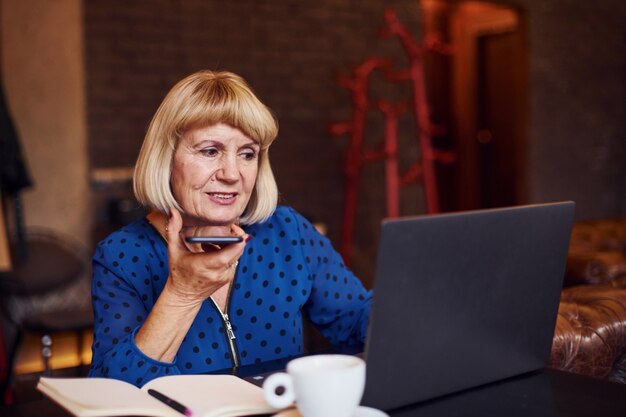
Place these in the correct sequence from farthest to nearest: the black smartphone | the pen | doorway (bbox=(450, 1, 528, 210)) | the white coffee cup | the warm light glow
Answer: doorway (bbox=(450, 1, 528, 210)), the warm light glow, the black smartphone, the pen, the white coffee cup

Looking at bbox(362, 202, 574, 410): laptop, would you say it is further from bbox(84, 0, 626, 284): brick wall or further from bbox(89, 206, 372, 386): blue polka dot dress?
bbox(84, 0, 626, 284): brick wall

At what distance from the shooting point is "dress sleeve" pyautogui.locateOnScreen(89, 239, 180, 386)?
3.86 ft

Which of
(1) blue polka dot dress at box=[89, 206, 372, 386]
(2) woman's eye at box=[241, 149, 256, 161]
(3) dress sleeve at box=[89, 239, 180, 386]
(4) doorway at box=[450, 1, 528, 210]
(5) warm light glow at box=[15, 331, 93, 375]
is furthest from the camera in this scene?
(4) doorway at box=[450, 1, 528, 210]

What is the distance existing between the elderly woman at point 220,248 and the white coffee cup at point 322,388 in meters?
0.49

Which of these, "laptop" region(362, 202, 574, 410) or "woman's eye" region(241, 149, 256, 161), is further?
"woman's eye" region(241, 149, 256, 161)

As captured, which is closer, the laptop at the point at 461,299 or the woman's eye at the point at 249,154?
the laptop at the point at 461,299

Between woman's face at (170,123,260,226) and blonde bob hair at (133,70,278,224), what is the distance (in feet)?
0.05


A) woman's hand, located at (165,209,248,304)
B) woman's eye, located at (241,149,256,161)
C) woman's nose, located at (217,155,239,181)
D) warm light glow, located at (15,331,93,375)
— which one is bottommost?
warm light glow, located at (15,331,93,375)

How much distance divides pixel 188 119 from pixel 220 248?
0.82 feet

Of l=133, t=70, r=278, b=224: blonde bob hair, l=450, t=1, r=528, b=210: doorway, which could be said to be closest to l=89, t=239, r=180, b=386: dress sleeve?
l=133, t=70, r=278, b=224: blonde bob hair

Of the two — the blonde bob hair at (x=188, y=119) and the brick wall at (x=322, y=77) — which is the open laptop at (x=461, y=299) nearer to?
the blonde bob hair at (x=188, y=119)

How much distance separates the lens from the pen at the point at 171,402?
3.05 feet

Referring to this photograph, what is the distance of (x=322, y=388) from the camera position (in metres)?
0.82

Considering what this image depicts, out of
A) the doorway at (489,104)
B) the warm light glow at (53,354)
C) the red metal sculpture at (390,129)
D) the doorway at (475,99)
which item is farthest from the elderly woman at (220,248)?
the doorway at (475,99)
